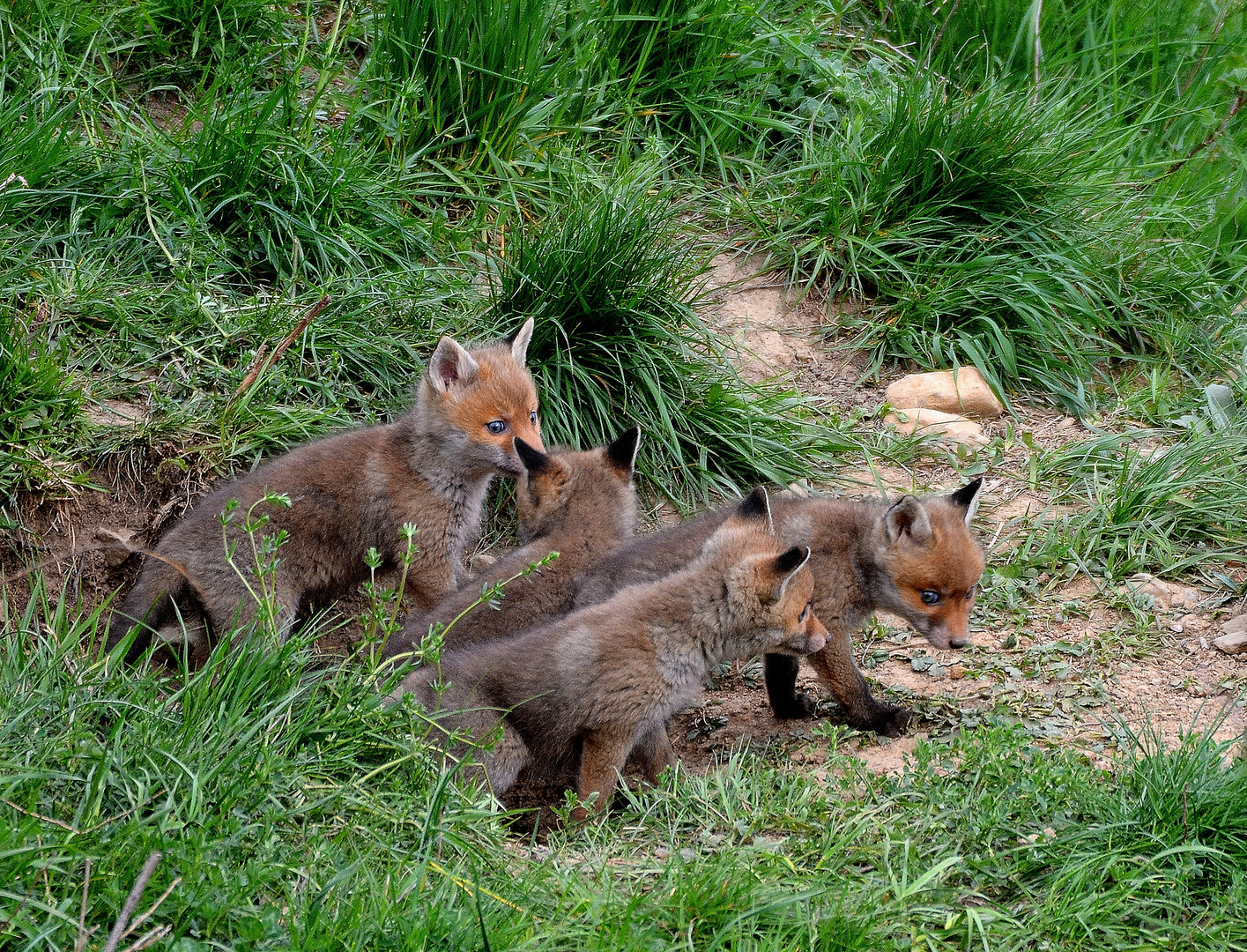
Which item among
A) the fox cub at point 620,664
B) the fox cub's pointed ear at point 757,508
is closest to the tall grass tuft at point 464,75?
the fox cub's pointed ear at point 757,508

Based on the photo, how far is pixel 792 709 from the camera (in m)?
5.53

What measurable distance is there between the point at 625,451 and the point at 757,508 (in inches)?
38.5

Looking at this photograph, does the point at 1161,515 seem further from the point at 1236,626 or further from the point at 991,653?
the point at 991,653

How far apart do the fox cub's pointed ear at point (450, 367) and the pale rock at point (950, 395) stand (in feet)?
9.70

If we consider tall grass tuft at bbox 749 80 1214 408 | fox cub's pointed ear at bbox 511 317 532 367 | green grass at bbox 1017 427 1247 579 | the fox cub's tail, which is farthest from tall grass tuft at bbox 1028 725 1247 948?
tall grass tuft at bbox 749 80 1214 408

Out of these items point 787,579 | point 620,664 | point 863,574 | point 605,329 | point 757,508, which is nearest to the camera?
point 620,664

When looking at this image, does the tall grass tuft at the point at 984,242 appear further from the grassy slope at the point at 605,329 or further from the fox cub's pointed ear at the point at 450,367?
the fox cub's pointed ear at the point at 450,367

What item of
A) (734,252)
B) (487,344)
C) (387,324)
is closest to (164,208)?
(387,324)

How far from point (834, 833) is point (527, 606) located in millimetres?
1987

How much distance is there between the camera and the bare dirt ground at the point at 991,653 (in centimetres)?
496

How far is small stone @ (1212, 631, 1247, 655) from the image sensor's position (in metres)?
5.33

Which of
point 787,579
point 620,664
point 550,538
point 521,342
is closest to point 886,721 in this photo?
point 787,579

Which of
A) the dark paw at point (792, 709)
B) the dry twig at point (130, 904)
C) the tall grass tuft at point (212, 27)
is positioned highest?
the tall grass tuft at point (212, 27)

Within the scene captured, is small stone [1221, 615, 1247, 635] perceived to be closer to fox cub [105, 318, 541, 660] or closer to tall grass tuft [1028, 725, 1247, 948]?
tall grass tuft [1028, 725, 1247, 948]
